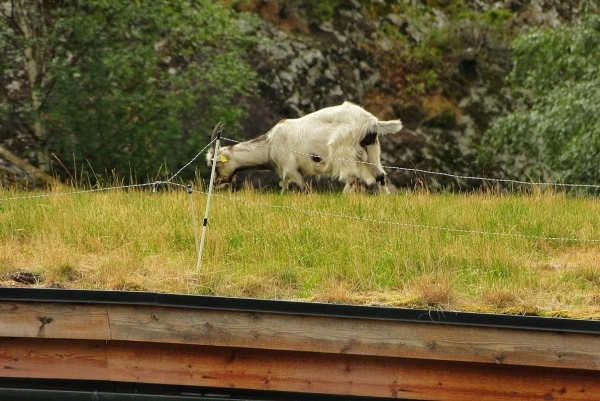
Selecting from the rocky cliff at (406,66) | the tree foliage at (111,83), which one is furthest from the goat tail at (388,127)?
the rocky cliff at (406,66)

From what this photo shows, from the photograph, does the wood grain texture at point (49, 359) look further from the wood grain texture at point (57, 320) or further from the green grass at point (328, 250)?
the green grass at point (328, 250)

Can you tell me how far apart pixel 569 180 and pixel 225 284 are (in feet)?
39.3

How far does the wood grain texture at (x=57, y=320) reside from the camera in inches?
278

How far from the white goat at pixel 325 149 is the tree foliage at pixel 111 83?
176 cm

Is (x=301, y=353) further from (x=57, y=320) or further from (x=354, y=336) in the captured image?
(x=57, y=320)

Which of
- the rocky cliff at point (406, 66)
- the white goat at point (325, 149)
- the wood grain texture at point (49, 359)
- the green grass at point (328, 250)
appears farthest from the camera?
the rocky cliff at point (406, 66)

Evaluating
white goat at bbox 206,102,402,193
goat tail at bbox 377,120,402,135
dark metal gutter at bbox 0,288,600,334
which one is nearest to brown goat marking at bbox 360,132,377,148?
white goat at bbox 206,102,402,193

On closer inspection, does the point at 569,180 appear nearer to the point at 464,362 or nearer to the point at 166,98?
the point at 166,98

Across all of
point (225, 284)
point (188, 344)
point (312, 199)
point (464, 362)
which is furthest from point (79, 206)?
point (464, 362)

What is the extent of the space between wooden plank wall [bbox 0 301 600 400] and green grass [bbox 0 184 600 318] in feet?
2.01

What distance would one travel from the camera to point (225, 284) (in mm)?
7977

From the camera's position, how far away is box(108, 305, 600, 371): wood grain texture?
6664 mm

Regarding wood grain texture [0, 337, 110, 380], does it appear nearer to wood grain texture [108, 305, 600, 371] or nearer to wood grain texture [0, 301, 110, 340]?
wood grain texture [0, 301, 110, 340]

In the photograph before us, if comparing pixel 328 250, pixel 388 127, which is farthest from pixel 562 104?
pixel 328 250
